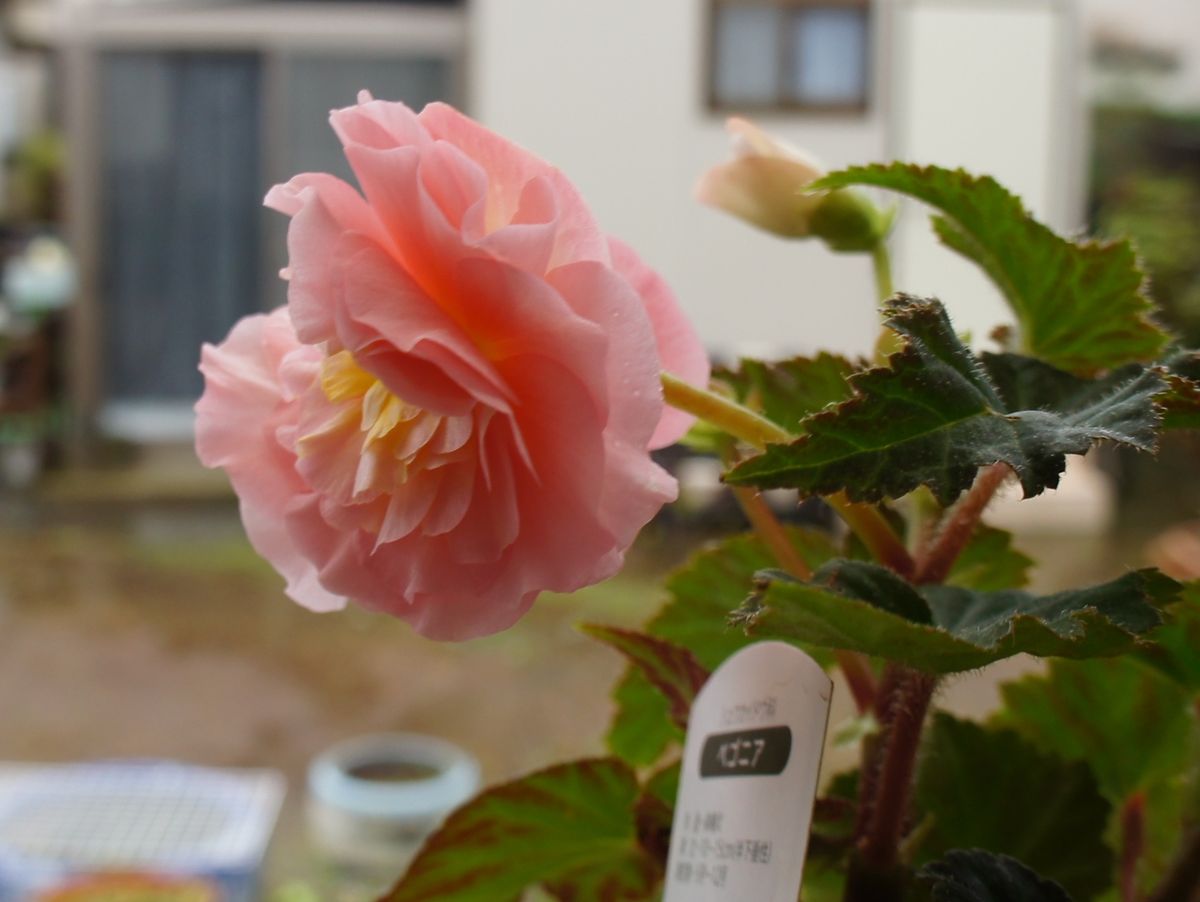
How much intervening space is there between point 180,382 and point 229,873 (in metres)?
4.60

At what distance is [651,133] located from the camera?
511 centimetres

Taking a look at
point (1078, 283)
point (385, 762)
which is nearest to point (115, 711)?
point (385, 762)

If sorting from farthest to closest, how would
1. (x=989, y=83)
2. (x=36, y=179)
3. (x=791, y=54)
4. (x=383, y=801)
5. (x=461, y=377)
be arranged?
(x=36, y=179)
(x=791, y=54)
(x=989, y=83)
(x=383, y=801)
(x=461, y=377)

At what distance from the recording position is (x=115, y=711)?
2904 mm

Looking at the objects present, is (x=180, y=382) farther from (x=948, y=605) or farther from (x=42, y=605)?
(x=948, y=605)

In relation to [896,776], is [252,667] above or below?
below

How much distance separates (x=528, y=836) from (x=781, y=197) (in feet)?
0.56

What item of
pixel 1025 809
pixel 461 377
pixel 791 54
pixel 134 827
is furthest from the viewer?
pixel 791 54

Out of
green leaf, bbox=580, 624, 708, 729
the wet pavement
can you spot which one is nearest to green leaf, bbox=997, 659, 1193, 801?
green leaf, bbox=580, 624, 708, 729

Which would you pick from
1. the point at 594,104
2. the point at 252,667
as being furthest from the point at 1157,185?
the point at 252,667

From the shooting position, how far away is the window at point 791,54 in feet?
16.7

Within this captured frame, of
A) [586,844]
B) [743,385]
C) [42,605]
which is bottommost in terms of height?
[42,605]

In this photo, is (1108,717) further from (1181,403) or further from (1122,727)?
(1181,403)

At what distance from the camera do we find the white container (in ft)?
5.57
